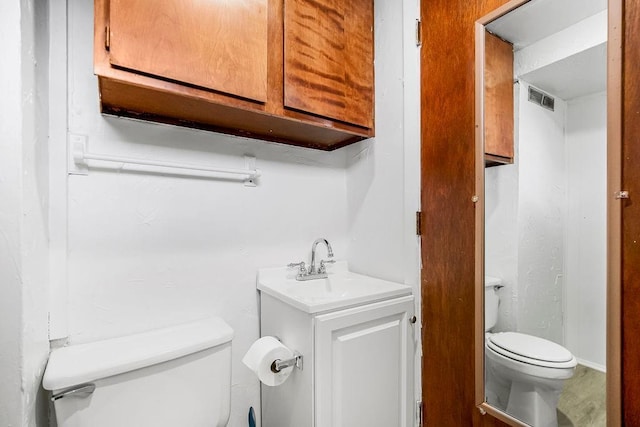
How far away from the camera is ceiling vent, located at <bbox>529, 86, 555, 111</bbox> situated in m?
0.84

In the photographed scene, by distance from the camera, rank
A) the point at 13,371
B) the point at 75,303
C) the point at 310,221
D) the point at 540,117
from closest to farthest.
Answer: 1. the point at 13,371
2. the point at 540,117
3. the point at 75,303
4. the point at 310,221

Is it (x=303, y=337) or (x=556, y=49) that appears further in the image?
(x=303, y=337)

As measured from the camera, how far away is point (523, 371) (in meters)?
0.89

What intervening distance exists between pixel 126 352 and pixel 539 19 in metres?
1.58

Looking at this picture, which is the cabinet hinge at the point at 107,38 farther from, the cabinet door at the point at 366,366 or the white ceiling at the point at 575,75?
the white ceiling at the point at 575,75

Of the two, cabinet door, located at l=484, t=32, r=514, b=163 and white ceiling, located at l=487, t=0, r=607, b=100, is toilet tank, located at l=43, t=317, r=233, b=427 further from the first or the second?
white ceiling, located at l=487, t=0, r=607, b=100

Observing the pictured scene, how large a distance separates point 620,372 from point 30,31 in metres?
1.67

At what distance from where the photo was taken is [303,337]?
0.99 meters

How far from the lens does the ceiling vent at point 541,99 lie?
2.75 ft

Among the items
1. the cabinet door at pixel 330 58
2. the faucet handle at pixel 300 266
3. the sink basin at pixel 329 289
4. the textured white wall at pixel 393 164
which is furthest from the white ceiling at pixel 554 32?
the faucet handle at pixel 300 266

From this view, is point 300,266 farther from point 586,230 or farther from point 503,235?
point 586,230

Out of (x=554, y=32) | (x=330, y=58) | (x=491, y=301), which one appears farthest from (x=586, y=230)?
(x=330, y=58)

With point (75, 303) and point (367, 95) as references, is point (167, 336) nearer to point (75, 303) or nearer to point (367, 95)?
point (75, 303)

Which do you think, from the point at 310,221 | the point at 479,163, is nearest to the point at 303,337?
the point at 310,221
